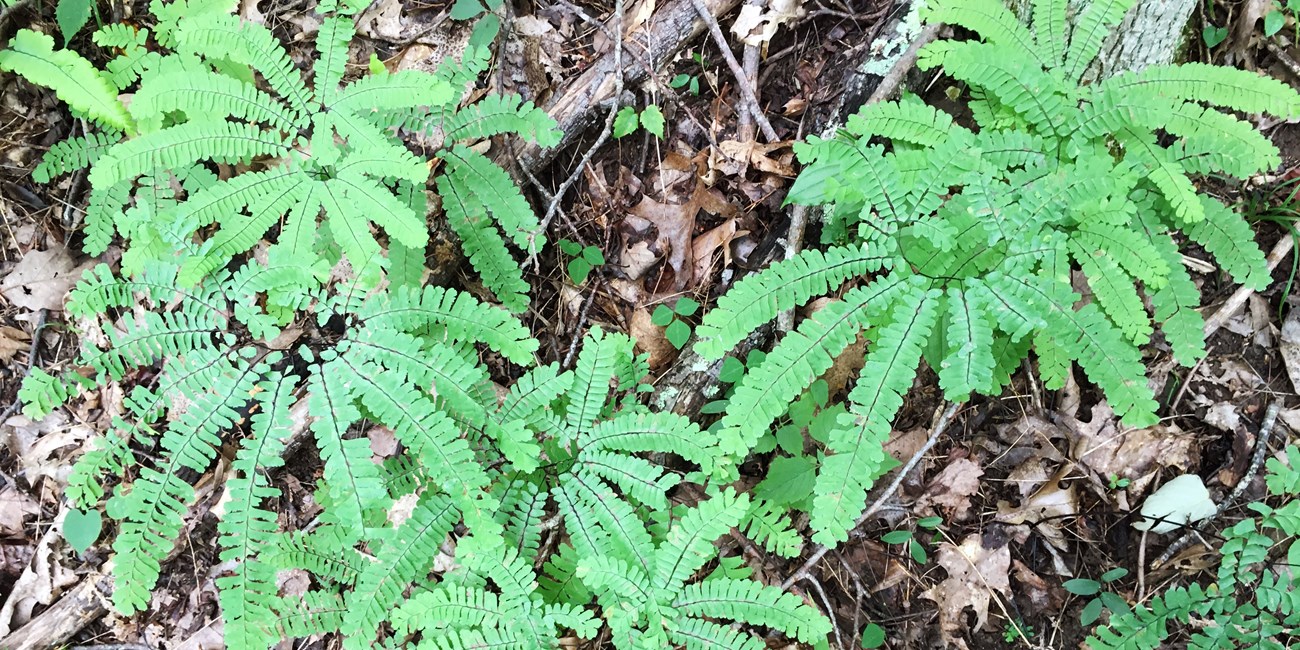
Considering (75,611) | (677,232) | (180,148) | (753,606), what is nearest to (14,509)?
(75,611)

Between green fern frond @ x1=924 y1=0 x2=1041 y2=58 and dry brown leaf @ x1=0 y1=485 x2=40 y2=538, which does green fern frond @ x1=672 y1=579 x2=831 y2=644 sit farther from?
dry brown leaf @ x1=0 y1=485 x2=40 y2=538

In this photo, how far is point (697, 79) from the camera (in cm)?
445

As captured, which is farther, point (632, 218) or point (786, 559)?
point (632, 218)

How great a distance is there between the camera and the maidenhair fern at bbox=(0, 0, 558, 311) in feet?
10.3

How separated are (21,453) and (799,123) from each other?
5.11 metres

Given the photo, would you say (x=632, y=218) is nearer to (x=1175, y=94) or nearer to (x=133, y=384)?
(x=1175, y=94)

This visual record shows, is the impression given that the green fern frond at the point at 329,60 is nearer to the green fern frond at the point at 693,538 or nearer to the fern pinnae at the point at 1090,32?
the green fern frond at the point at 693,538

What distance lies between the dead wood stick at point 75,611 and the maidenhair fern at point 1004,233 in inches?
99.0

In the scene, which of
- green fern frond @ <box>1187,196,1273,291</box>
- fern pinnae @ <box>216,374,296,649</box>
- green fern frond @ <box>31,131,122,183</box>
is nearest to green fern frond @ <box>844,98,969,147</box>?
green fern frond @ <box>1187,196,1273,291</box>

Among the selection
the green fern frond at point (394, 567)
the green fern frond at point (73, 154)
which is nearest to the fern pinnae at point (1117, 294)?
the green fern frond at point (394, 567)

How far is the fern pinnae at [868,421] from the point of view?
2.73m

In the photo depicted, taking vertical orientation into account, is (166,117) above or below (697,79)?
above

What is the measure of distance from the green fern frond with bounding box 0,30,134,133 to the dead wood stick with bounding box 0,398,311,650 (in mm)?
1846

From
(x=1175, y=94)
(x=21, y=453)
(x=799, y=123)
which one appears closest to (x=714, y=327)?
(x=799, y=123)
